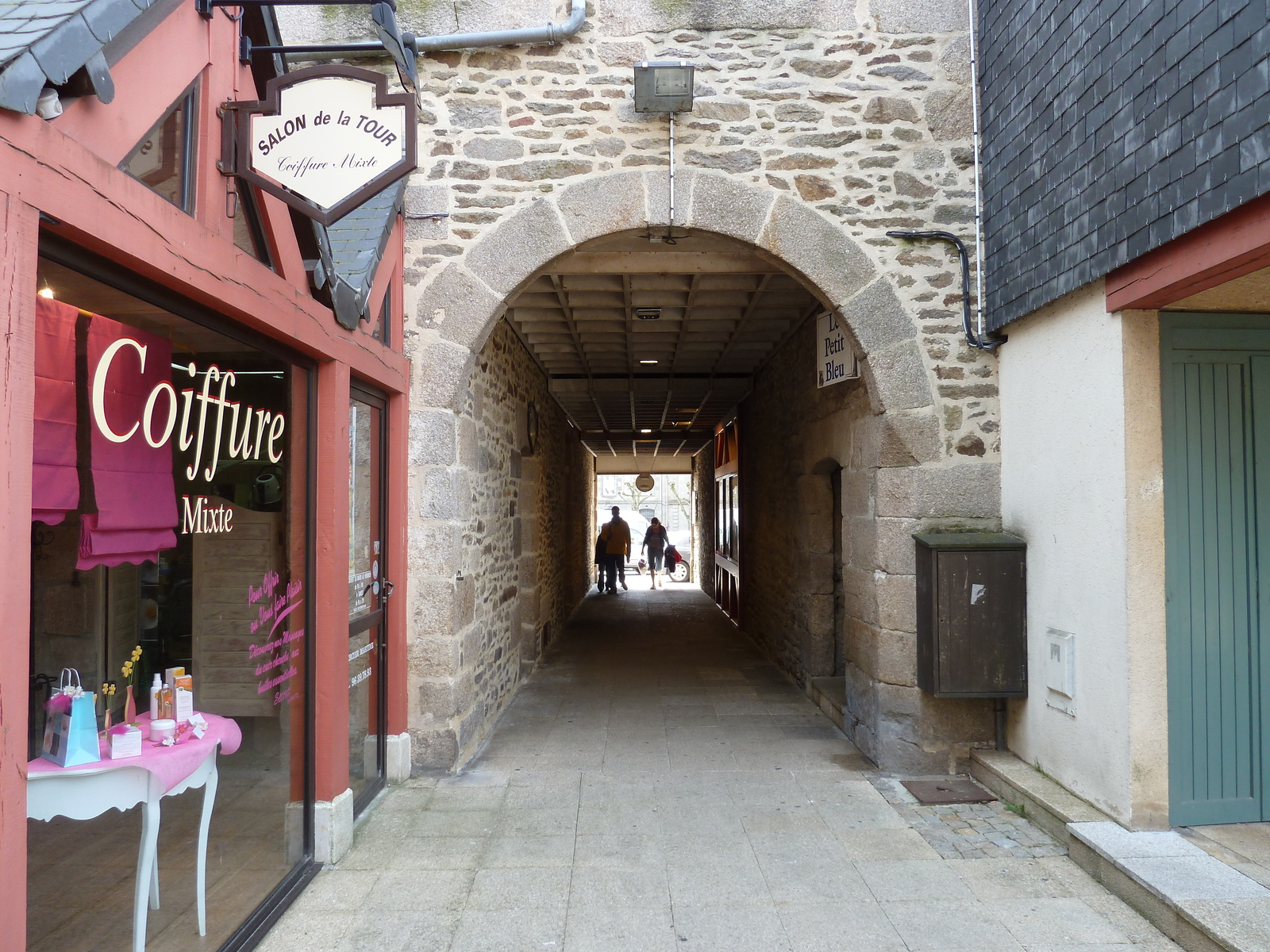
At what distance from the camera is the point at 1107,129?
3357 mm

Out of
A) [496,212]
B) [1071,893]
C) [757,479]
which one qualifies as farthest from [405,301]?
[757,479]

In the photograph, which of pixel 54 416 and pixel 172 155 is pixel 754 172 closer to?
pixel 172 155

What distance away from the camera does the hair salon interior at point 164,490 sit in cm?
169

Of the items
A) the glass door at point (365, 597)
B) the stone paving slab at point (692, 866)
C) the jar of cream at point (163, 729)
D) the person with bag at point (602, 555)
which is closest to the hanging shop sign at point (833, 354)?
the stone paving slab at point (692, 866)

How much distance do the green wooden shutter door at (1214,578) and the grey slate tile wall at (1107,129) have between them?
69cm

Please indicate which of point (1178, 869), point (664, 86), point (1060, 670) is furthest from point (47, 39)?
point (1060, 670)

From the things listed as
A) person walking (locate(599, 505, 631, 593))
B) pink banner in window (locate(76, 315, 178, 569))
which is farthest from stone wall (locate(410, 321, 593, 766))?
person walking (locate(599, 505, 631, 593))

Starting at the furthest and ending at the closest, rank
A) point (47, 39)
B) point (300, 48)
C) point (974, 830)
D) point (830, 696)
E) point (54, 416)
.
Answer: point (830, 696) < point (974, 830) < point (300, 48) < point (54, 416) < point (47, 39)

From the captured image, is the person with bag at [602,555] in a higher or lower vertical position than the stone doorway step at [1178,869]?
higher

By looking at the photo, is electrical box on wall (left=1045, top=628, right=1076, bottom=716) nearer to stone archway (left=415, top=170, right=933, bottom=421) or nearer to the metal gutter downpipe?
stone archway (left=415, top=170, right=933, bottom=421)

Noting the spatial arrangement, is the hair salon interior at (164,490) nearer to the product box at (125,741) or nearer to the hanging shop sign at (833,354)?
the product box at (125,741)

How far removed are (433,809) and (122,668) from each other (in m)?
2.02

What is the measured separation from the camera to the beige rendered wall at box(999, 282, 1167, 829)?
3.28 m

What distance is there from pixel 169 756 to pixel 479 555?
2838 millimetres
